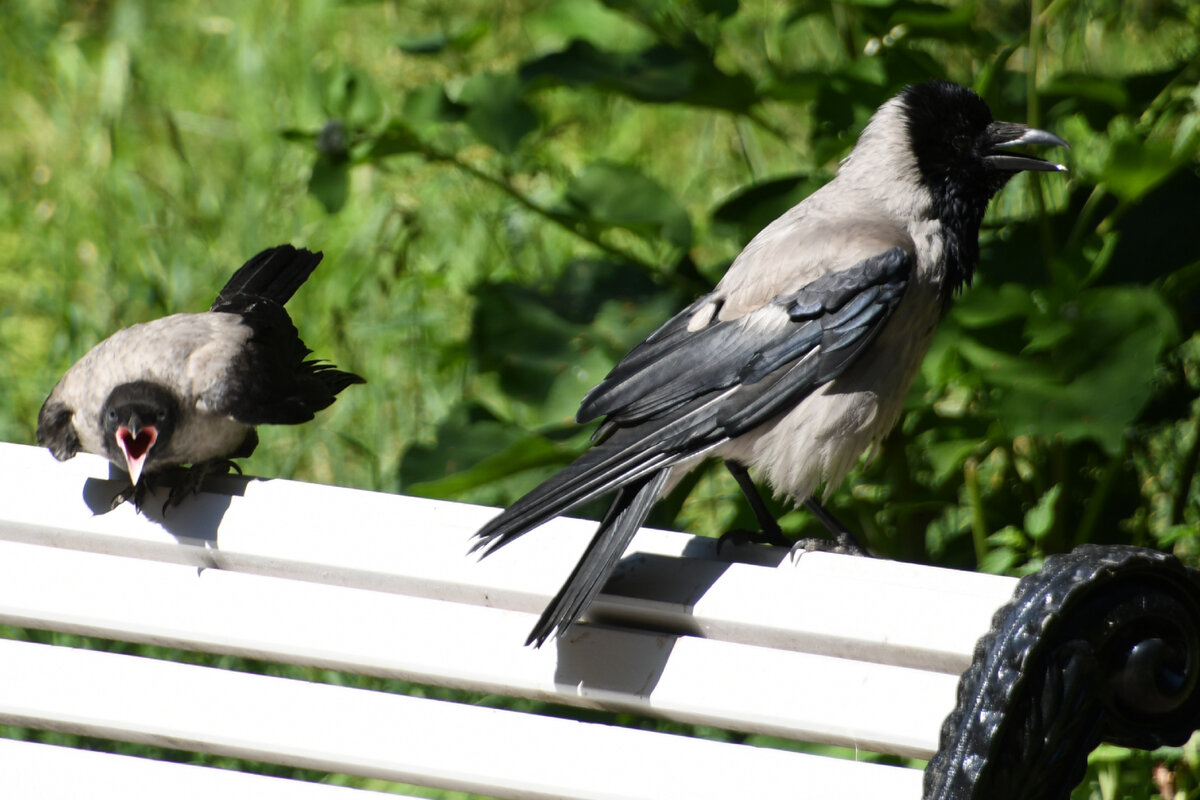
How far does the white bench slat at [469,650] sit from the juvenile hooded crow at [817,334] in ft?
1.28

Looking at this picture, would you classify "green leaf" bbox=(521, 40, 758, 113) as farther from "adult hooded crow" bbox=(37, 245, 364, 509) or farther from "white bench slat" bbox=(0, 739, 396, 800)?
"white bench slat" bbox=(0, 739, 396, 800)

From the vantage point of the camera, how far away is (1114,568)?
1.74 meters

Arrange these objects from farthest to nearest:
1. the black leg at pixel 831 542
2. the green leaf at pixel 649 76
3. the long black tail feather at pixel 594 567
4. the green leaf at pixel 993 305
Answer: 1. the green leaf at pixel 649 76
2. the green leaf at pixel 993 305
3. the black leg at pixel 831 542
4. the long black tail feather at pixel 594 567

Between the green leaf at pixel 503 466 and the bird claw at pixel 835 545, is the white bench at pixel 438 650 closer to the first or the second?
the bird claw at pixel 835 545

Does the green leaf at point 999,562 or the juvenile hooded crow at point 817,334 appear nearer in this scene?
the juvenile hooded crow at point 817,334

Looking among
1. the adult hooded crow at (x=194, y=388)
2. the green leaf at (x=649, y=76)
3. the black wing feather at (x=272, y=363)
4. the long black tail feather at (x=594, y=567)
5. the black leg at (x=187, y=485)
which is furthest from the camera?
the green leaf at (x=649, y=76)

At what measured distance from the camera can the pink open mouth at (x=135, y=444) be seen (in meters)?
2.69

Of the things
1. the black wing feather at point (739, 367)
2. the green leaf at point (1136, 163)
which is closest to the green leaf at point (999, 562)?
the black wing feather at point (739, 367)

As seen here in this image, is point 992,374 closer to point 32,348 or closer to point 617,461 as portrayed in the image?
point 617,461

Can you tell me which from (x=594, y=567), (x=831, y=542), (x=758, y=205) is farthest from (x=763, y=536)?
(x=594, y=567)

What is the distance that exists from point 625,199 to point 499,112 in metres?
0.39

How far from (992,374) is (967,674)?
1.38m

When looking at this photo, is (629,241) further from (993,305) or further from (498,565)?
(498,565)

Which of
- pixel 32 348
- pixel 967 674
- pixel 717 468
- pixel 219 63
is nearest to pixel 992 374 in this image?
pixel 967 674
